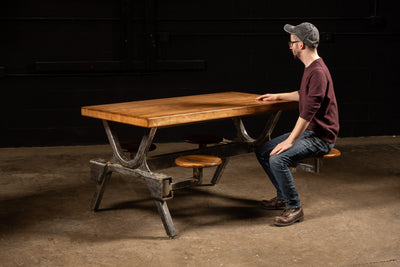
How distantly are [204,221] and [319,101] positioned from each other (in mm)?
1123

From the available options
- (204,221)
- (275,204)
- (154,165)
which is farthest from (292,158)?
(154,165)

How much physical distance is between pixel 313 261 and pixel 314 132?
0.96 metres

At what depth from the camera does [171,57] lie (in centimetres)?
687

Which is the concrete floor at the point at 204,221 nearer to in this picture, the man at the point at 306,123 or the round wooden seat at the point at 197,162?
the man at the point at 306,123

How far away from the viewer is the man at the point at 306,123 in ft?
13.0

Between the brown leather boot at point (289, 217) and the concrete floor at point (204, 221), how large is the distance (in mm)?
48

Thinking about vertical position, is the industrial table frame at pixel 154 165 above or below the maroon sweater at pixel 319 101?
below

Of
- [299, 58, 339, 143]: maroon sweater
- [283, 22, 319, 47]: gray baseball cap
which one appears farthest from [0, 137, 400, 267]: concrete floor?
[283, 22, 319, 47]: gray baseball cap

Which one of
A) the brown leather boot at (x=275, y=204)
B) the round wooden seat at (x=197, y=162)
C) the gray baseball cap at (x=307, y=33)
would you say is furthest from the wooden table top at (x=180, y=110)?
the brown leather boot at (x=275, y=204)

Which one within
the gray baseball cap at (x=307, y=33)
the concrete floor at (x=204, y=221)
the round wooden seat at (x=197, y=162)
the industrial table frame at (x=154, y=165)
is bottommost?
the concrete floor at (x=204, y=221)

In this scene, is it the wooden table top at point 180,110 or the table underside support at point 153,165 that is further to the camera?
the table underside support at point 153,165

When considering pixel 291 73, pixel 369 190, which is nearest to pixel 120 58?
pixel 291 73

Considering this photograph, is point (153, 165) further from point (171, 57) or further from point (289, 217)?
point (171, 57)

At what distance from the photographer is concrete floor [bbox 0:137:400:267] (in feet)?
11.9
